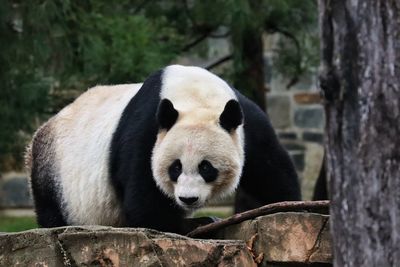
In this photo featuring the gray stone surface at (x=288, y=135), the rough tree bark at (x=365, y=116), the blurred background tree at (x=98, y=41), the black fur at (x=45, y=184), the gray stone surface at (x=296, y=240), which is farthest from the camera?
the gray stone surface at (x=288, y=135)

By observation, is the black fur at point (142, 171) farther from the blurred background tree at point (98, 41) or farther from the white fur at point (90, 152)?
the blurred background tree at point (98, 41)

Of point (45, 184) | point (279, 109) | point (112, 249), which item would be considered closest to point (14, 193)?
point (279, 109)

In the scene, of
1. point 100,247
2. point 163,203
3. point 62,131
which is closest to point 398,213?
point 100,247

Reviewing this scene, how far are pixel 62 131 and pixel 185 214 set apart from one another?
1222 mm

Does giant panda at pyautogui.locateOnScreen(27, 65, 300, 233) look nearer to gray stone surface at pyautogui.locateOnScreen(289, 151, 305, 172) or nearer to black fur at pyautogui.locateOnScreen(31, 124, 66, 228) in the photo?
black fur at pyautogui.locateOnScreen(31, 124, 66, 228)

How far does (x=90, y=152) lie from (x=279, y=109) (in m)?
6.23

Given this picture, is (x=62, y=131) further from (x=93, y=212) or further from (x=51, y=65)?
(x=51, y=65)

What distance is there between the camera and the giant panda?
5.33 m

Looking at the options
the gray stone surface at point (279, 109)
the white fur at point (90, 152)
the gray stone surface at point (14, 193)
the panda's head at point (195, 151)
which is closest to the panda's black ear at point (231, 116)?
the panda's head at point (195, 151)

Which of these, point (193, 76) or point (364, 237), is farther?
point (193, 76)

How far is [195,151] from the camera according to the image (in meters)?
5.30

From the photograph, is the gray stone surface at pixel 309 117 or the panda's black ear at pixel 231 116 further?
the gray stone surface at pixel 309 117

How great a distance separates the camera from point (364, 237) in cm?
340

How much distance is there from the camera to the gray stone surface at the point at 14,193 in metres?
11.9
